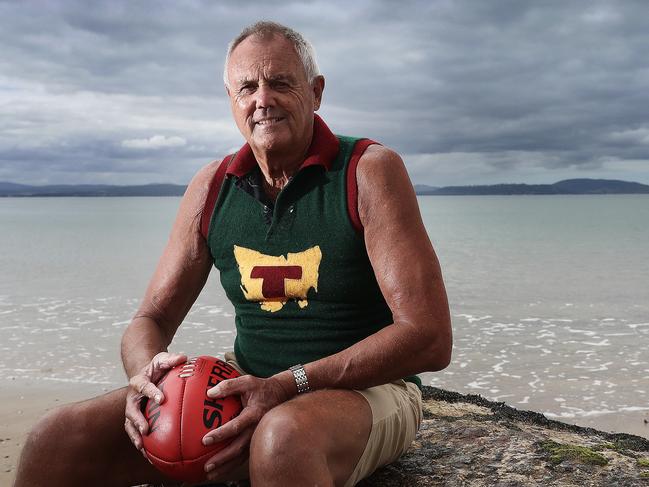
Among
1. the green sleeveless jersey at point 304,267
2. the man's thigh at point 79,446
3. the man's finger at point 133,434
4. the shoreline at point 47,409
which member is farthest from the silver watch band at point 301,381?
the shoreline at point 47,409

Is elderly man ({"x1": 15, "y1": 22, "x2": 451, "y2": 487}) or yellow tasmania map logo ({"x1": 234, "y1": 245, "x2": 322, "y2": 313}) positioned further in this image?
yellow tasmania map logo ({"x1": 234, "y1": 245, "x2": 322, "y2": 313})

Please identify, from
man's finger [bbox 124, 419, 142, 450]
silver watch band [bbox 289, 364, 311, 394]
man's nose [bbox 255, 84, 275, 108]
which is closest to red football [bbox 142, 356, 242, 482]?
man's finger [bbox 124, 419, 142, 450]

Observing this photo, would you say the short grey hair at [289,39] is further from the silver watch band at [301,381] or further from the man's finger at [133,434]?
the man's finger at [133,434]

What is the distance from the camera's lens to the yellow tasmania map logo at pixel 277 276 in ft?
10.3

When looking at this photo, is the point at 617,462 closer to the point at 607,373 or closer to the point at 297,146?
the point at 297,146

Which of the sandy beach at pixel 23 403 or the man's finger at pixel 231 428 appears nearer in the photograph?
the man's finger at pixel 231 428

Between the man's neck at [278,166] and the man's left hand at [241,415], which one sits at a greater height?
the man's neck at [278,166]

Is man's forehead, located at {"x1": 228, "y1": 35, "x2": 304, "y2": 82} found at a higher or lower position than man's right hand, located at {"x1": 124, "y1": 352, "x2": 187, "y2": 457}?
higher

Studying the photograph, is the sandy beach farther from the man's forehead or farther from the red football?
the man's forehead

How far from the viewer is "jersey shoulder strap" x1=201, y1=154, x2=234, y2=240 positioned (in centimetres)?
350

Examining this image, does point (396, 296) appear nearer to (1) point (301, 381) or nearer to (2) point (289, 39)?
(1) point (301, 381)

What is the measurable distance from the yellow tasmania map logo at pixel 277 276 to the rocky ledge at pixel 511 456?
3.05 feet

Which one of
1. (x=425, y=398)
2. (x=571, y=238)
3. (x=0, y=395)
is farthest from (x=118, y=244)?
(x=425, y=398)

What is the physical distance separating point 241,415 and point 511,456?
5.32 ft
